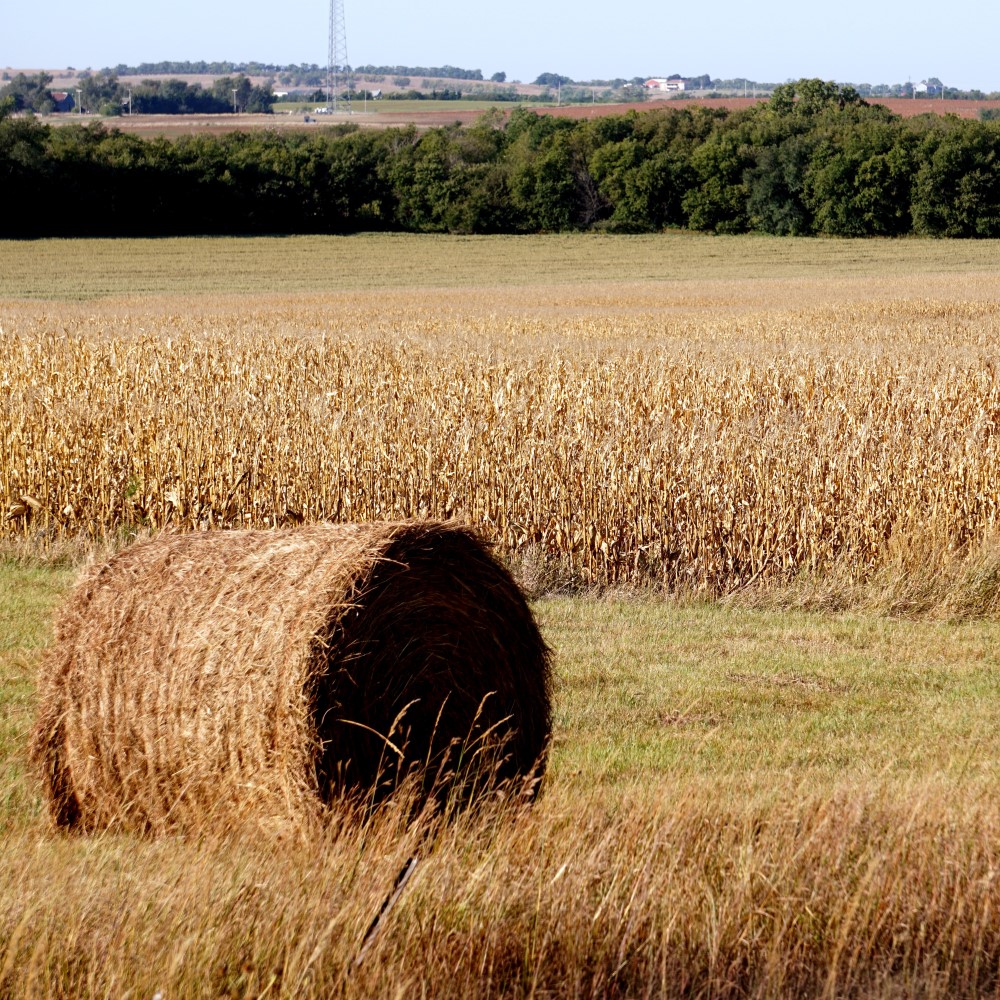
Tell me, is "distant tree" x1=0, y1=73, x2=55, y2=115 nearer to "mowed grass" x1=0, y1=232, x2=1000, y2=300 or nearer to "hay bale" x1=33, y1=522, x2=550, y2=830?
"mowed grass" x1=0, y1=232, x2=1000, y2=300

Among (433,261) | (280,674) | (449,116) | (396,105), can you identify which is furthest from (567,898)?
(396,105)

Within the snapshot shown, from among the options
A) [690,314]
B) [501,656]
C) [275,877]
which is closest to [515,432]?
[501,656]

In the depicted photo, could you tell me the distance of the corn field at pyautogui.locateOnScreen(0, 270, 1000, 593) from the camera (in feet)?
33.6

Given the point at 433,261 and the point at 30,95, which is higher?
the point at 30,95

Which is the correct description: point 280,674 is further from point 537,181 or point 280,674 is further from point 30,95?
point 30,95

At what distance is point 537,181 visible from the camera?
70.3 m

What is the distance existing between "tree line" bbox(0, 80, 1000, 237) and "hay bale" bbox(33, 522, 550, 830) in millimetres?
62436

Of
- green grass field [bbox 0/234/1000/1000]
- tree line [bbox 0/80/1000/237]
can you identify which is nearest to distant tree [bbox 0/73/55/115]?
tree line [bbox 0/80/1000/237]

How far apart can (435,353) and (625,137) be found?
61154 mm

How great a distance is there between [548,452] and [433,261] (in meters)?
45.3

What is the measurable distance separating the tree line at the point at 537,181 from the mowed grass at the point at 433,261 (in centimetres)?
297

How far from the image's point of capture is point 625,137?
75875mm

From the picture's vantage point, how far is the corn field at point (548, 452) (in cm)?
1025

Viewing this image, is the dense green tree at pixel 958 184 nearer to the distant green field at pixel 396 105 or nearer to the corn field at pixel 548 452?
the corn field at pixel 548 452
